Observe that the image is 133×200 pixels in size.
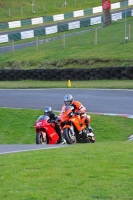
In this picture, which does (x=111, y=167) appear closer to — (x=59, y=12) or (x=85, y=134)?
(x=85, y=134)

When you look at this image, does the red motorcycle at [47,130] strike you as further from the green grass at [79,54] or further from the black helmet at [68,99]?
the green grass at [79,54]

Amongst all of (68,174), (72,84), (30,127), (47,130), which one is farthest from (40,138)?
(72,84)

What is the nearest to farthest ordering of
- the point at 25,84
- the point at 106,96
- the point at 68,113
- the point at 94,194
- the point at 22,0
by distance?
the point at 94,194 < the point at 68,113 < the point at 106,96 < the point at 25,84 < the point at 22,0

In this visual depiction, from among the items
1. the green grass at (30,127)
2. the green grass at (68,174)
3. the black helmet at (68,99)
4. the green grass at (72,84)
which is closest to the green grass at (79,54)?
the green grass at (72,84)

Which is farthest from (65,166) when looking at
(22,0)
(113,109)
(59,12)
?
(22,0)

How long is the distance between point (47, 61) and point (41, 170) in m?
21.4

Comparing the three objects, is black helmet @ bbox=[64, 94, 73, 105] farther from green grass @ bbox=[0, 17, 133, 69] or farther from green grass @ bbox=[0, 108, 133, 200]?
green grass @ bbox=[0, 17, 133, 69]

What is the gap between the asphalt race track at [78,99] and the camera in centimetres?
1796

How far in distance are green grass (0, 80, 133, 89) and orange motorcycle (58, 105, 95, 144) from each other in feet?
29.3

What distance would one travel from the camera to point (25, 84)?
982 inches

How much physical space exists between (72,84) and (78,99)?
4297 mm

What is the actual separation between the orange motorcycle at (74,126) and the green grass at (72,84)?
893 centimetres

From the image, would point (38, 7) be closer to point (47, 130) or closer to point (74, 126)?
point (74, 126)

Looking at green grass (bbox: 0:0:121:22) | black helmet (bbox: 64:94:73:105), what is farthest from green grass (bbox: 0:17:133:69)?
green grass (bbox: 0:0:121:22)
